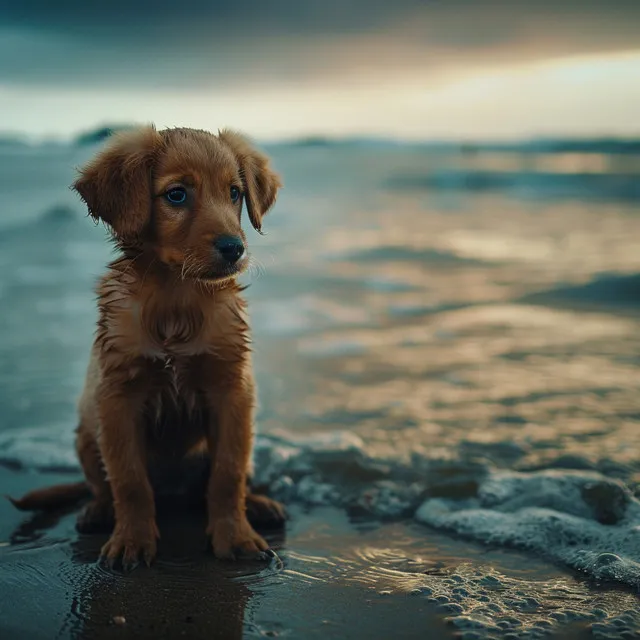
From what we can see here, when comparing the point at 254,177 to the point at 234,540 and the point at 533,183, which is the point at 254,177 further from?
the point at 533,183

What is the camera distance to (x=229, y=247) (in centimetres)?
314

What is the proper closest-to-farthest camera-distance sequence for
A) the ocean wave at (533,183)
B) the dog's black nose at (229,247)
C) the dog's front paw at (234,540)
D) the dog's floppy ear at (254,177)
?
the dog's black nose at (229,247), the dog's front paw at (234,540), the dog's floppy ear at (254,177), the ocean wave at (533,183)

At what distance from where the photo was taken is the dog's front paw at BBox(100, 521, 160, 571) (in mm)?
3363

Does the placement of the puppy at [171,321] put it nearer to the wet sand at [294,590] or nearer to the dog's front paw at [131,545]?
the dog's front paw at [131,545]

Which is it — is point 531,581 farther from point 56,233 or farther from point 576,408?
point 56,233

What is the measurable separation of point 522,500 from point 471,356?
297 centimetres

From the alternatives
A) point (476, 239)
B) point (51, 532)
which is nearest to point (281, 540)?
point (51, 532)

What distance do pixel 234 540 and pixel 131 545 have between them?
1.32 feet

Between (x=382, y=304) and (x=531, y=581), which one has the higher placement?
(x=382, y=304)

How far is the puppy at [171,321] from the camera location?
3281mm


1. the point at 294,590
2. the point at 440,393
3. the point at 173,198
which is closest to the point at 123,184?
the point at 173,198

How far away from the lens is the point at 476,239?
46.5 feet

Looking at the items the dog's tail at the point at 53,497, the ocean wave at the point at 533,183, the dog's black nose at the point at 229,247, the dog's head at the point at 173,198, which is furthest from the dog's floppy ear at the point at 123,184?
the ocean wave at the point at 533,183

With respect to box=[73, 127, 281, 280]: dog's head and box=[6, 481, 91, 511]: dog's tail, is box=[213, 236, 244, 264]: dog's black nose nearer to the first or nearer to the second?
box=[73, 127, 281, 280]: dog's head
